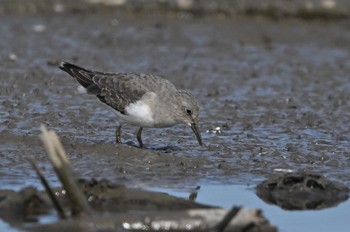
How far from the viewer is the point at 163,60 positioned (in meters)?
16.0

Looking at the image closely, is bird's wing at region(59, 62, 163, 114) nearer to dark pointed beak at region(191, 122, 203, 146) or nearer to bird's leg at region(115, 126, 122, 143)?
bird's leg at region(115, 126, 122, 143)

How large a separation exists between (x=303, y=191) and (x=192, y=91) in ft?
16.2

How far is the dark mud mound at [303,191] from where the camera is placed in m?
9.60

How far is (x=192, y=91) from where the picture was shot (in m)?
14.3

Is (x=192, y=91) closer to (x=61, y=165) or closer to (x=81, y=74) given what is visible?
(x=81, y=74)

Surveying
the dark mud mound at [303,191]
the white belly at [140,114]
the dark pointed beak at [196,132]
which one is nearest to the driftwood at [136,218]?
the dark mud mound at [303,191]

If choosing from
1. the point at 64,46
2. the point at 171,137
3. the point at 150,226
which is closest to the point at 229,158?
the point at 171,137

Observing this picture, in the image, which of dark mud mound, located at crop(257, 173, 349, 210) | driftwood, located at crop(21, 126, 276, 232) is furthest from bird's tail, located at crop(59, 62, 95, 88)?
driftwood, located at crop(21, 126, 276, 232)

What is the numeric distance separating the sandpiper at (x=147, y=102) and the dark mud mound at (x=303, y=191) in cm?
168

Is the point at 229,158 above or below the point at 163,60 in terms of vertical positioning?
below

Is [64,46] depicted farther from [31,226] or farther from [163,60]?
[31,226]

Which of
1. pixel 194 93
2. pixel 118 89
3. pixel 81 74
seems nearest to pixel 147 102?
pixel 118 89

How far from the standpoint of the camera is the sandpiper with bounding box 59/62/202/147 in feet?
35.7

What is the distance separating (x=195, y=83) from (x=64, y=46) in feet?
10.0
